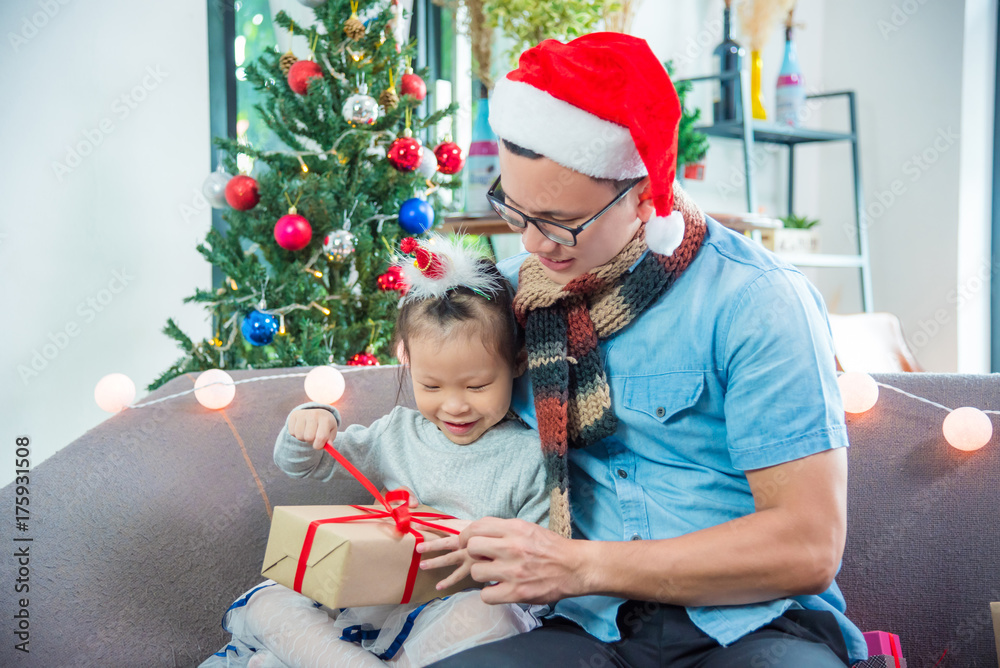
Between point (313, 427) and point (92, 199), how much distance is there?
5.28 ft

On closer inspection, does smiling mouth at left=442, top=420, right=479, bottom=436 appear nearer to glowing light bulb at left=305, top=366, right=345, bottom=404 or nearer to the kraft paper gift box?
the kraft paper gift box

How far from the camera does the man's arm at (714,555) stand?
89cm

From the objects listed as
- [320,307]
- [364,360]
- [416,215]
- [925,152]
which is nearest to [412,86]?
[416,215]

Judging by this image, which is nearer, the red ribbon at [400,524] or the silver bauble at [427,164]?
the red ribbon at [400,524]

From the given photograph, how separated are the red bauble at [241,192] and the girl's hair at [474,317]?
3.63 feet

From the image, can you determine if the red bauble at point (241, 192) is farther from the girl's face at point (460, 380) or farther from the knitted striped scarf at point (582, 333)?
the knitted striped scarf at point (582, 333)

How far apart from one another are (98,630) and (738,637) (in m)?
0.96

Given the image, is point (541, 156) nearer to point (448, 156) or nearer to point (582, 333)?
point (582, 333)

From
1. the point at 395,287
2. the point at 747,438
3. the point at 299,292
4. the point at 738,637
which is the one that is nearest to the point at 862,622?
the point at 738,637

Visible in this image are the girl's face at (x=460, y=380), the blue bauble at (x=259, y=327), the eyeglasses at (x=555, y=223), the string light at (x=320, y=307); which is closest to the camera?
the eyeglasses at (x=555, y=223)

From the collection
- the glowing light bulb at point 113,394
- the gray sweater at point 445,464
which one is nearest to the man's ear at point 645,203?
the gray sweater at point 445,464

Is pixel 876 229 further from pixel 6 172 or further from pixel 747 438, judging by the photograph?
pixel 6 172

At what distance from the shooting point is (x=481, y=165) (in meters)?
2.69

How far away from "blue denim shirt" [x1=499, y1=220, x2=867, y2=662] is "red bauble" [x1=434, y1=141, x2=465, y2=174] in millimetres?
1351
